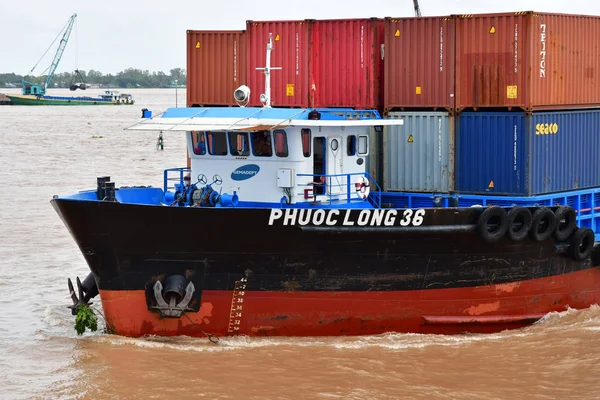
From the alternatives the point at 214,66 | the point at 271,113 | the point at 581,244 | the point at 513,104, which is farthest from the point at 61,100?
the point at 581,244

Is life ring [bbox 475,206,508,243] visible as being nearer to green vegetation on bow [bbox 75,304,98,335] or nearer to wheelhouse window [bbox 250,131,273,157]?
wheelhouse window [bbox 250,131,273,157]

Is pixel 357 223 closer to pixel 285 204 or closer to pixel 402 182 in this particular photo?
pixel 285 204

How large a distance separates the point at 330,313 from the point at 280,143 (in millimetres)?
2969

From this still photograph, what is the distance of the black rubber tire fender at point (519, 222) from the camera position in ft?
54.2

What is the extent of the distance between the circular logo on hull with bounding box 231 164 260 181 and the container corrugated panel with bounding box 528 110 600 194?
196 inches

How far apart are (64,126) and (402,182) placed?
6966cm

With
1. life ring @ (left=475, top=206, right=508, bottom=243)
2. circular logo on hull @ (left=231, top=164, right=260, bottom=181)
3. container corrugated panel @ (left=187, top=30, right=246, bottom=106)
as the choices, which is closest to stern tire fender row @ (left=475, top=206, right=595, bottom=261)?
life ring @ (left=475, top=206, right=508, bottom=243)

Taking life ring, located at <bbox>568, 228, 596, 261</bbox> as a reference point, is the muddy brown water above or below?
below

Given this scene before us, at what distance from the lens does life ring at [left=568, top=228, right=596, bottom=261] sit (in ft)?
57.8

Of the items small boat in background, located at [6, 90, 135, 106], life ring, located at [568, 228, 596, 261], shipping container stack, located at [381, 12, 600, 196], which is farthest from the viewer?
small boat in background, located at [6, 90, 135, 106]

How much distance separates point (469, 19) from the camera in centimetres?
Result: 1819

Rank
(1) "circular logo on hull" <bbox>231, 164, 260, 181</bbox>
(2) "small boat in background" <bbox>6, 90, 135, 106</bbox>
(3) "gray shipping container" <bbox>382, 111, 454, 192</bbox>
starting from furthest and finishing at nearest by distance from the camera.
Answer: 1. (2) "small boat in background" <bbox>6, 90, 135, 106</bbox>
2. (3) "gray shipping container" <bbox>382, 111, 454, 192</bbox>
3. (1) "circular logo on hull" <bbox>231, 164, 260, 181</bbox>

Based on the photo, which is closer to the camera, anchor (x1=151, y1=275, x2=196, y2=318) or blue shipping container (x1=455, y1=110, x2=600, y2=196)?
anchor (x1=151, y1=275, x2=196, y2=318)

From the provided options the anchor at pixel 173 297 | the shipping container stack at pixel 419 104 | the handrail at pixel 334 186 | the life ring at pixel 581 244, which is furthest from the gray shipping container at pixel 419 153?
the anchor at pixel 173 297
